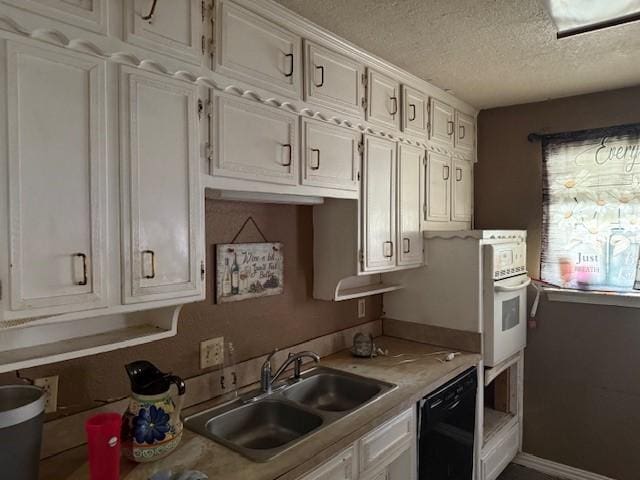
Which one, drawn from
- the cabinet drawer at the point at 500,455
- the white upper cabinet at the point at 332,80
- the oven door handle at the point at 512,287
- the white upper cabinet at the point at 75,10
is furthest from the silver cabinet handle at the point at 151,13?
the cabinet drawer at the point at 500,455

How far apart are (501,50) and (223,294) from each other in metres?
1.74

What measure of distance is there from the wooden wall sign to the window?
6.34ft


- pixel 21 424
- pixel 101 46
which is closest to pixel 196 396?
pixel 21 424

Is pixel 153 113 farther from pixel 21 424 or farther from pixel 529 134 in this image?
pixel 529 134

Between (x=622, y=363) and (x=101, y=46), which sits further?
(x=622, y=363)

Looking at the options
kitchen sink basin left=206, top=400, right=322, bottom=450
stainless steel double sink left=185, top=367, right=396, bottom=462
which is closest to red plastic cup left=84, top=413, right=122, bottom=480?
stainless steel double sink left=185, top=367, right=396, bottom=462

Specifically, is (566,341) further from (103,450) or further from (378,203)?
(103,450)

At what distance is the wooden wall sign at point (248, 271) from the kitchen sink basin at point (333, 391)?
1.51ft

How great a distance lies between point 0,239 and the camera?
102 centimetres

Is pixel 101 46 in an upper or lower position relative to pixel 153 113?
upper

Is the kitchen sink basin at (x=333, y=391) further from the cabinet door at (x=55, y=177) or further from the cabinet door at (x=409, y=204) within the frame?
the cabinet door at (x=55, y=177)

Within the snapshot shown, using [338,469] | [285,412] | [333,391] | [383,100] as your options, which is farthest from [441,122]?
[338,469]

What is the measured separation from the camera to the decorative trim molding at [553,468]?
110 inches

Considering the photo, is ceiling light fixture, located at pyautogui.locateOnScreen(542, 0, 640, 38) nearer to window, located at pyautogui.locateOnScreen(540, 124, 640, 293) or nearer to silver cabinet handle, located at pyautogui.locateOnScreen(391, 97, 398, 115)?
silver cabinet handle, located at pyautogui.locateOnScreen(391, 97, 398, 115)
